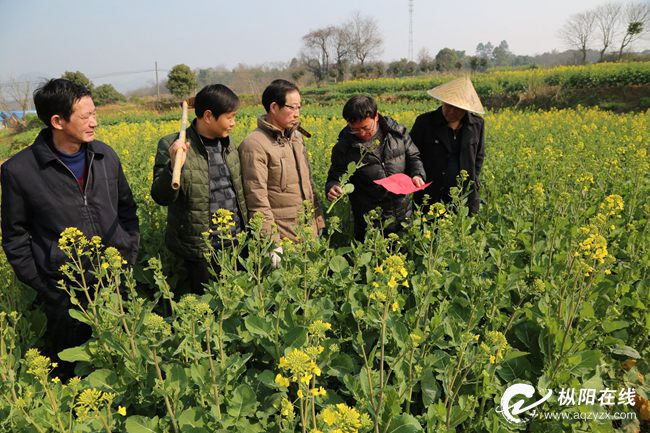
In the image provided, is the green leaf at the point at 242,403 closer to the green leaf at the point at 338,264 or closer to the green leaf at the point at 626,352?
the green leaf at the point at 338,264

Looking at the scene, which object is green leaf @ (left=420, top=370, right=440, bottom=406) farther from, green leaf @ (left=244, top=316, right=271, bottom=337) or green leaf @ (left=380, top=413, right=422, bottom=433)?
green leaf @ (left=244, top=316, right=271, bottom=337)

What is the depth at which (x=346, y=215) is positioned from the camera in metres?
4.24

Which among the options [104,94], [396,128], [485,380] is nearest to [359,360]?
[485,380]

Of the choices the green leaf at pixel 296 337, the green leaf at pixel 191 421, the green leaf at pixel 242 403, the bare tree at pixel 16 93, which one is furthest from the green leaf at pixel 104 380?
the bare tree at pixel 16 93

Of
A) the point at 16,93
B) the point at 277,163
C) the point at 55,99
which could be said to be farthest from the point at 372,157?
the point at 16,93

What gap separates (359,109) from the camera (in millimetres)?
2824

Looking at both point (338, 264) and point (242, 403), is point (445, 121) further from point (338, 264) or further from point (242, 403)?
point (242, 403)

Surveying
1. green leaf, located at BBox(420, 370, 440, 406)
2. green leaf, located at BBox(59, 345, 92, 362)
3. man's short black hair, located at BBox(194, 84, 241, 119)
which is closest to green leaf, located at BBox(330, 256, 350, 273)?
green leaf, located at BBox(420, 370, 440, 406)

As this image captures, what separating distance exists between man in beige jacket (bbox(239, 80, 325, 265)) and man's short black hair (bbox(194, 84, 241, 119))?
11.5 inches

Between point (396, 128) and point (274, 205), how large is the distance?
3.94 feet

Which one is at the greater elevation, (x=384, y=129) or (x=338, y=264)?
(x=384, y=129)

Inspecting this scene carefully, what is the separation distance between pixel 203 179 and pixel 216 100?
533 mm

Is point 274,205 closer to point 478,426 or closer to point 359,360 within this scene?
point 359,360

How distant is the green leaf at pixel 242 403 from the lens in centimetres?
161
